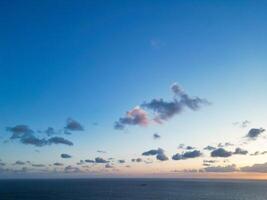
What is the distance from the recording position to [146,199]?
184625mm

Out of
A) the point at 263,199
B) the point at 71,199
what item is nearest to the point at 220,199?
the point at 263,199

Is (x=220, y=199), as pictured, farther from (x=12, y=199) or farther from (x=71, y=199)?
(x=12, y=199)

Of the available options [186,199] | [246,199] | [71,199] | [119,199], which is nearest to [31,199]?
[71,199]

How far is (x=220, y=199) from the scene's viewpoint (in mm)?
188500

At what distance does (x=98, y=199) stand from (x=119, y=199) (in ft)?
40.7

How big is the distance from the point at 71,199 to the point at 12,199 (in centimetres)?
3121

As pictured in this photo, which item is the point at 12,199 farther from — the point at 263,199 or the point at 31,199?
the point at 263,199

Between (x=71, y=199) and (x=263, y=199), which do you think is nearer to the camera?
(x=71, y=199)

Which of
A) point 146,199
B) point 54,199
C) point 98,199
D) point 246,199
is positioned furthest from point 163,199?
point 54,199

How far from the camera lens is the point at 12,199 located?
165750 mm

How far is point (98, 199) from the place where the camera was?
594 feet

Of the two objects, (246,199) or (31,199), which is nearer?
(31,199)

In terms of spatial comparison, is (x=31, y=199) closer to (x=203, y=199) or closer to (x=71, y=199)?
(x=71, y=199)

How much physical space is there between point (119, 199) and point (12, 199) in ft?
195
